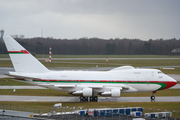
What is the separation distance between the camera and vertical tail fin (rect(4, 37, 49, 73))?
35.5m

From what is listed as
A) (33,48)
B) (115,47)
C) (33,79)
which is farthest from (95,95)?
(115,47)

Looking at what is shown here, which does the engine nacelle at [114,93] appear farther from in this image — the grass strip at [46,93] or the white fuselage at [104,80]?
the grass strip at [46,93]

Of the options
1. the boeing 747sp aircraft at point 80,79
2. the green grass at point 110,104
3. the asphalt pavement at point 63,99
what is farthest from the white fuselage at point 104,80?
the green grass at point 110,104

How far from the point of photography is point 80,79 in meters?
35.8

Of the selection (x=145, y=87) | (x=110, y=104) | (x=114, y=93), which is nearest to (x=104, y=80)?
Answer: (x=114, y=93)

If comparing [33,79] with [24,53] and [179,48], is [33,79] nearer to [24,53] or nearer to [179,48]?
[24,53]

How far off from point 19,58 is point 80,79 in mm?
8736

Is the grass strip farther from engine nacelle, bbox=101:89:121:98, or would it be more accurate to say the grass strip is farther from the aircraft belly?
engine nacelle, bbox=101:89:121:98

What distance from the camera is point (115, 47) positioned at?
179375 millimetres

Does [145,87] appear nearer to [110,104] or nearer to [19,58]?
[110,104]

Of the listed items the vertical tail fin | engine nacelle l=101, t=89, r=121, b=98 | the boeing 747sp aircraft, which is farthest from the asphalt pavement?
the vertical tail fin

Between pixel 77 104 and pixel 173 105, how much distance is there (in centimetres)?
1203

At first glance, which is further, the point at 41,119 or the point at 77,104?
the point at 77,104

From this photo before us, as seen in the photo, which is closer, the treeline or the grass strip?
the grass strip
